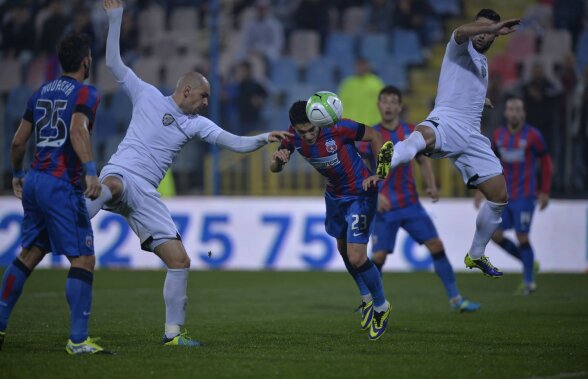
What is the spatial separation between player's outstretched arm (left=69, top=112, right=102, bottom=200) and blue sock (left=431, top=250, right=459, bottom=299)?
5589 millimetres

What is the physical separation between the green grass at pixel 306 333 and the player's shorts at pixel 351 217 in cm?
94

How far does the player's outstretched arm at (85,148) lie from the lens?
7.23m

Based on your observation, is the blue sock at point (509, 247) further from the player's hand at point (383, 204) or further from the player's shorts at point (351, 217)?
the player's shorts at point (351, 217)

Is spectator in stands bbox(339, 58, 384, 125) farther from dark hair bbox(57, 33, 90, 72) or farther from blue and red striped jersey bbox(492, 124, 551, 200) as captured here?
dark hair bbox(57, 33, 90, 72)

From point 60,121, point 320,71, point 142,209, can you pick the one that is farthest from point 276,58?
point 60,121

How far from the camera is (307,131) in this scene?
901 cm

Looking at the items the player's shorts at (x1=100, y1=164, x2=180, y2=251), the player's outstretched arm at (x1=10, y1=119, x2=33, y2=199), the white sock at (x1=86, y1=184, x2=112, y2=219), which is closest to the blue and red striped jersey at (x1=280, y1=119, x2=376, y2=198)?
the player's shorts at (x1=100, y1=164, x2=180, y2=251)

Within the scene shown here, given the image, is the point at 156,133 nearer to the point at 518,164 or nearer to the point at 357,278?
the point at 357,278

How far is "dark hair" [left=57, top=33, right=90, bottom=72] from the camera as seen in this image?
7.50 metres

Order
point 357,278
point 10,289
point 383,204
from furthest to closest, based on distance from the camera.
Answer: point 383,204 < point 357,278 < point 10,289

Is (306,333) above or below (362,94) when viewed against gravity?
below

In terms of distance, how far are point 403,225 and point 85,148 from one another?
217 inches

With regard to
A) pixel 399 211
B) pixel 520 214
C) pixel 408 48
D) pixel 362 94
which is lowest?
pixel 520 214

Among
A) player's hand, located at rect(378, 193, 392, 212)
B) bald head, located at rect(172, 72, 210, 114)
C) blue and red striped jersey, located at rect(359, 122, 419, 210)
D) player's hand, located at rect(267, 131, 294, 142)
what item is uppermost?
bald head, located at rect(172, 72, 210, 114)
